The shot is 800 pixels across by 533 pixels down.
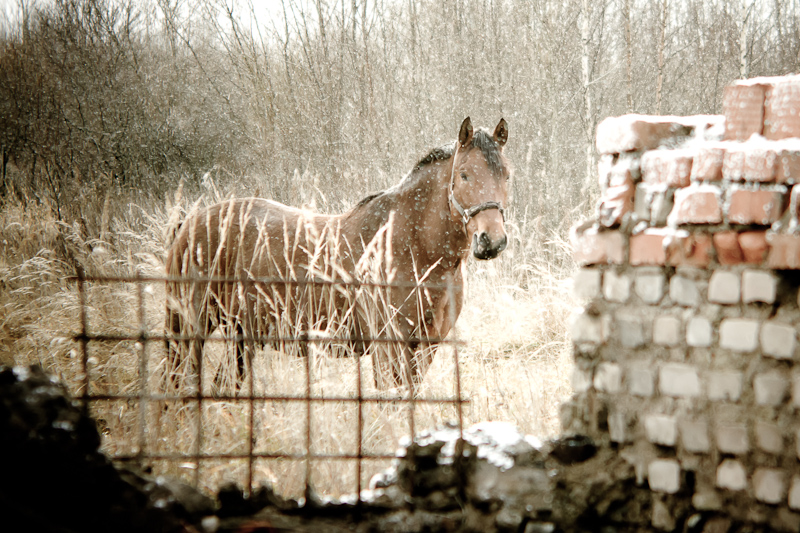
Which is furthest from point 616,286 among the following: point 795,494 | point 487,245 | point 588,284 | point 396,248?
point 396,248

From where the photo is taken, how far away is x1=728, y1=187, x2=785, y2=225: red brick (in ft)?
5.25

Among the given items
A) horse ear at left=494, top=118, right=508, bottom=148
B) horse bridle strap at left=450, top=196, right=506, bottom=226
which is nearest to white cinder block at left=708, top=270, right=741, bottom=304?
horse bridle strap at left=450, top=196, right=506, bottom=226

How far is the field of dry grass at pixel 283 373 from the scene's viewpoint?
2.75 metres

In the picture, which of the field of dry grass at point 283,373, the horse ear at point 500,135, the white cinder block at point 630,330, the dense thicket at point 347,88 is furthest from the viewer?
the dense thicket at point 347,88

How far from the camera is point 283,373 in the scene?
10.9ft

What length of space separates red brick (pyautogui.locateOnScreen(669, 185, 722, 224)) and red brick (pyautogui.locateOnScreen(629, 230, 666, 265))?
78mm

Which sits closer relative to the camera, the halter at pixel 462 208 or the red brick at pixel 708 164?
the red brick at pixel 708 164

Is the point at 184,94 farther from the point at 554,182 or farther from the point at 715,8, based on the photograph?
the point at 715,8

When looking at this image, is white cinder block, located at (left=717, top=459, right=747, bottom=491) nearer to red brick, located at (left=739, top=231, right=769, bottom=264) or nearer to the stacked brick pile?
the stacked brick pile

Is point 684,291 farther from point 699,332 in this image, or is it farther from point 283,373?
point 283,373

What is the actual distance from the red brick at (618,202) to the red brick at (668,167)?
58 millimetres

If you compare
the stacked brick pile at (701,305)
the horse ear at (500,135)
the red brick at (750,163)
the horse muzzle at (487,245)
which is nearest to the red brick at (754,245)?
the stacked brick pile at (701,305)

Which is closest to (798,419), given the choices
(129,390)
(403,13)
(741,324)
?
(741,324)

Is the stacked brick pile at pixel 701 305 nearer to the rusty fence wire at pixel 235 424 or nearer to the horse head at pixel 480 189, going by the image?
the rusty fence wire at pixel 235 424
